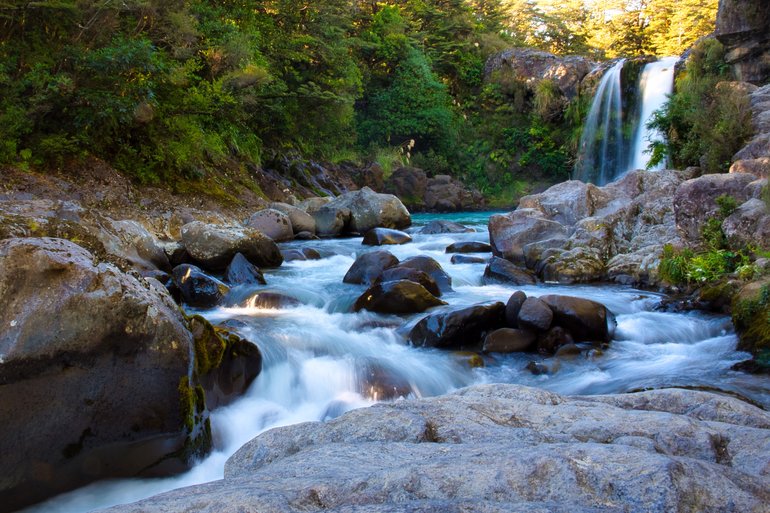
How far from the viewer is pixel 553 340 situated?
A: 23.2 feet

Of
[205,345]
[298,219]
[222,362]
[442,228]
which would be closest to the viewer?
[205,345]

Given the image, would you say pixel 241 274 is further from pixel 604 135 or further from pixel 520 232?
pixel 604 135

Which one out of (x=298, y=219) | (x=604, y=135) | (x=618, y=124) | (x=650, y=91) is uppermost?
(x=650, y=91)

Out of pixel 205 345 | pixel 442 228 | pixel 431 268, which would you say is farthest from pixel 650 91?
pixel 205 345

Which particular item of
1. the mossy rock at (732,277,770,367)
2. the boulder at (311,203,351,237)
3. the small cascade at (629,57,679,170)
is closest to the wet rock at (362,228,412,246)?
the boulder at (311,203,351,237)

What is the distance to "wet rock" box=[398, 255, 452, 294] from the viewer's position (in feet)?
32.1

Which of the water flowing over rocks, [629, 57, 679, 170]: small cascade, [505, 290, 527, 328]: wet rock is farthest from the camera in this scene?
[629, 57, 679, 170]: small cascade

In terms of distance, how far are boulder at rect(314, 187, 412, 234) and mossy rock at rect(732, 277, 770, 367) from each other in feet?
33.7

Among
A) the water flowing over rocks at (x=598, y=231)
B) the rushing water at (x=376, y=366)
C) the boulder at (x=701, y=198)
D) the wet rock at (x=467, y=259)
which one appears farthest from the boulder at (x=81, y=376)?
the boulder at (x=701, y=198)

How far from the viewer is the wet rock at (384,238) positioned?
13984 millimetres

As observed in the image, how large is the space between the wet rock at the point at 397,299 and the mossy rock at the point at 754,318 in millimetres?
3579

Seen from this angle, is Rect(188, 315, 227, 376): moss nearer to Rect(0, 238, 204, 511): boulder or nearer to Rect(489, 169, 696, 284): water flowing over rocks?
Rect(0, 238, 204, 511): boulder

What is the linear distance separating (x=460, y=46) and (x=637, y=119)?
14.4 meters

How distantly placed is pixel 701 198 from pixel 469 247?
15.7 feet
